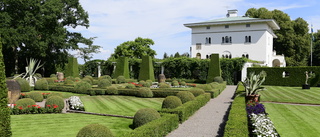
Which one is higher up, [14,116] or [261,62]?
[261,62]

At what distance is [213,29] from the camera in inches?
2135

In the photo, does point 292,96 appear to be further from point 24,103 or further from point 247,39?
point 247,39

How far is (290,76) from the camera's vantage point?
3375 centimetres

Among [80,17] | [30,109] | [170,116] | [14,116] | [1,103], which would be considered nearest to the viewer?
[1,103]

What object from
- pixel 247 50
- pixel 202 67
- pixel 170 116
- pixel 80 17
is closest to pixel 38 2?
pixel 80 17

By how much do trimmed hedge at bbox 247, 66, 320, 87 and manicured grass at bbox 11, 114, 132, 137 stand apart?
27.6 metres

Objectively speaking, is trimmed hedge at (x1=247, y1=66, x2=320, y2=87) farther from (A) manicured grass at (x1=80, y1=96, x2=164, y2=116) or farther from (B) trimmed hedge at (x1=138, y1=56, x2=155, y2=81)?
(A) manicured grass at (x1=80, y1=96, x2=164, y2=116)

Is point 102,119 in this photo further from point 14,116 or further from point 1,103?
point 1,103

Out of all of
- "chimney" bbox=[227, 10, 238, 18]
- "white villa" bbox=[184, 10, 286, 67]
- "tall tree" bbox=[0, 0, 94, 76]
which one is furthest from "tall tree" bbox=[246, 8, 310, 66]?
"tall tree" bbox=[0, 0, 94, 76]

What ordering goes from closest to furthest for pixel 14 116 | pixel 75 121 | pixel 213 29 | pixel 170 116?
pixel 170 116 < pixel 75 121 < pixel 14 116 < pixel 213 29

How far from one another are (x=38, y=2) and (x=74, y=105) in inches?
1068

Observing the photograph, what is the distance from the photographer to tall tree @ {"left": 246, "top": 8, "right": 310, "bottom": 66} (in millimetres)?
55406

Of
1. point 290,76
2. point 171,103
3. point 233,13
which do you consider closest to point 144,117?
point 171,103

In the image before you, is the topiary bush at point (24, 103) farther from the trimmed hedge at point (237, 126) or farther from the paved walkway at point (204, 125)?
the trimmed hedge at point (237, 126)
